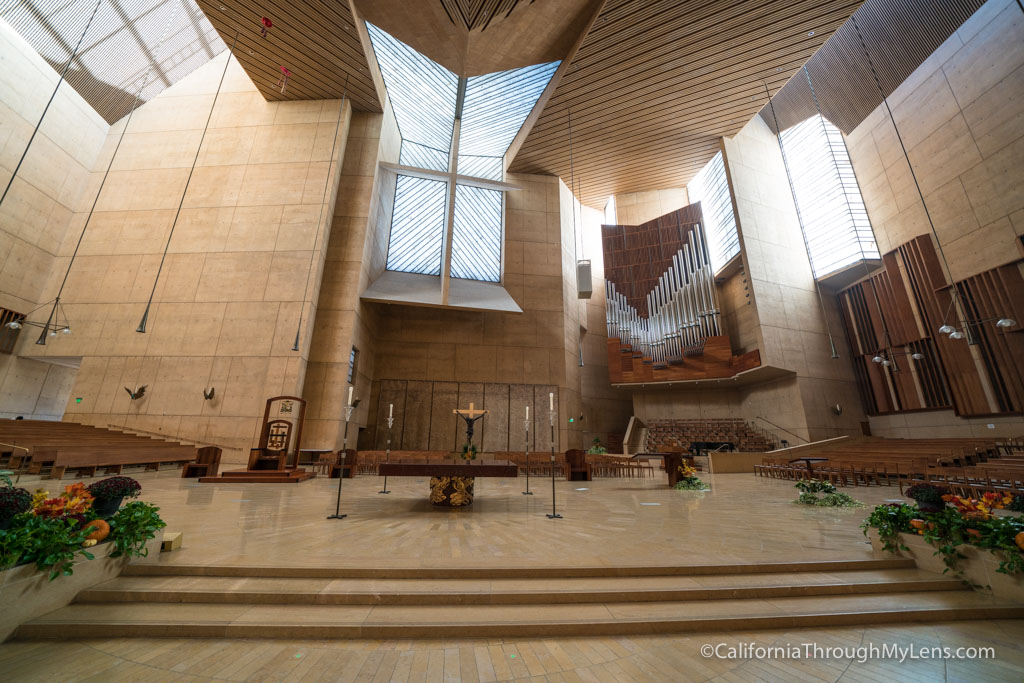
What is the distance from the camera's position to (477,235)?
15.9 metres

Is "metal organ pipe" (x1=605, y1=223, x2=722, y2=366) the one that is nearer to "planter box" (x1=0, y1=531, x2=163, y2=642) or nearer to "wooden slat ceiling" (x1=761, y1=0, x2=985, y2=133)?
"wooden slat ceiling" (x1=761, y1=0, x2=985, y2=133)

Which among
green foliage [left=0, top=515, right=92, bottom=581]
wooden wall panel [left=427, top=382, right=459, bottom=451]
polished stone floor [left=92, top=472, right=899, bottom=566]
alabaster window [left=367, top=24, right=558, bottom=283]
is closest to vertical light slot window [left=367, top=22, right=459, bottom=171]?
alabaster window [left=367, top=24, right=558, bottom=283]

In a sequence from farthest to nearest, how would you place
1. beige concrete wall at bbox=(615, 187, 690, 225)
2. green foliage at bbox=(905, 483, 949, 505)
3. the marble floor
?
1. beige concrete wall at bbox=(615, 187, 690, 225)
2. green foliage at bbox=(905, 483, 949, 505)
3. the marble floor

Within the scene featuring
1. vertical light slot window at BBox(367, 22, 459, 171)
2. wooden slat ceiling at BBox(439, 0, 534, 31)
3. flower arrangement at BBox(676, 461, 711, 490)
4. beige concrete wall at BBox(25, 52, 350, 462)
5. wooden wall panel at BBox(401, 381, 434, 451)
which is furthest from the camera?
wooden wall panel at BBox(401, 381, 434, 451)

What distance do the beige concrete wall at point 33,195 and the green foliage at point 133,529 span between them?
1325 cm

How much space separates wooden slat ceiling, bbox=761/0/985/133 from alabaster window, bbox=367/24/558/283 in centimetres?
1057

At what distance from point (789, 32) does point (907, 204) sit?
23.0 feet

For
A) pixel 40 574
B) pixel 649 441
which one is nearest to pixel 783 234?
pixel 649 441

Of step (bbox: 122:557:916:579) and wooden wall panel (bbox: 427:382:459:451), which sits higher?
wooden wall panel (bbox: 427:382:459:451)

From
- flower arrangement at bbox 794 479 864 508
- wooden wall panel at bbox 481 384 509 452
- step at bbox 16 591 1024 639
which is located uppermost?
wooden wall panel at bbox 481 384 509 452

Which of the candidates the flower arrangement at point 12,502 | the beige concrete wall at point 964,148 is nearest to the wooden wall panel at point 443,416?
the flower arrangement at point 12,502

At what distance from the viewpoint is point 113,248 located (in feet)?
38.3

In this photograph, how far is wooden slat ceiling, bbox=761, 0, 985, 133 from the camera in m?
11.8

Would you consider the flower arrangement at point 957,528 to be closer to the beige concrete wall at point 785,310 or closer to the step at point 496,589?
the step at point 496,589
